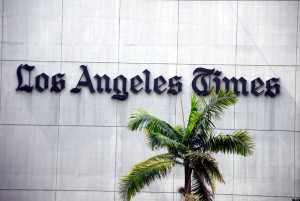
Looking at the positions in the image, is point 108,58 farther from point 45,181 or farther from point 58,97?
point 45,181

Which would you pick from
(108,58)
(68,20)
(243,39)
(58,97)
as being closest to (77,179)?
(58,97)

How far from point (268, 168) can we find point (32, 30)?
31.5 feet

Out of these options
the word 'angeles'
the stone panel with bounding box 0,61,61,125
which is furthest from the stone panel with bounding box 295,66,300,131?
the stone panel with bounding box 0,61,61,125

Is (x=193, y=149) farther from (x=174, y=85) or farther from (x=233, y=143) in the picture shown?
(x=174, y=85)

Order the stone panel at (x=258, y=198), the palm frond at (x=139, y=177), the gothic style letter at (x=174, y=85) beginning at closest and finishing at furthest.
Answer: the palm frond at (x=139, y=177), the stone panel at (x=258, y=198), the gothic style letter at (x=174, y=85)

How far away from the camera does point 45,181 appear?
1281cm

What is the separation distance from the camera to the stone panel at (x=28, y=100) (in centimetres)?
1294

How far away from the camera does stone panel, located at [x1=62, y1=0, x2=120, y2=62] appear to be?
1299 cm

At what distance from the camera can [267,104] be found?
12898mm

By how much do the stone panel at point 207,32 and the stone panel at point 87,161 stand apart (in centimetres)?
391

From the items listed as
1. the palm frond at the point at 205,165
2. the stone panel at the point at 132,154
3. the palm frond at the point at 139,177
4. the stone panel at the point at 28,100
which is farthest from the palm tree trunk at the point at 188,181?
the stone panel at the point at 28,100

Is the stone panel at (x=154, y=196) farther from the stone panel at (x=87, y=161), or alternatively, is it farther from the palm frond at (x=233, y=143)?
the palm frond at (x=233, y=143)

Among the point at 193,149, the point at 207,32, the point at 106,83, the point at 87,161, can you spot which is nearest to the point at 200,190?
the point at 193,149

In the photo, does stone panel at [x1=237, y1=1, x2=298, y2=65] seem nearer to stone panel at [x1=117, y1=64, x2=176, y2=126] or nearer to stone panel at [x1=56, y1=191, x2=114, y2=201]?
stone panel at [x1=117, y1=64, x2=176, y2=126]
